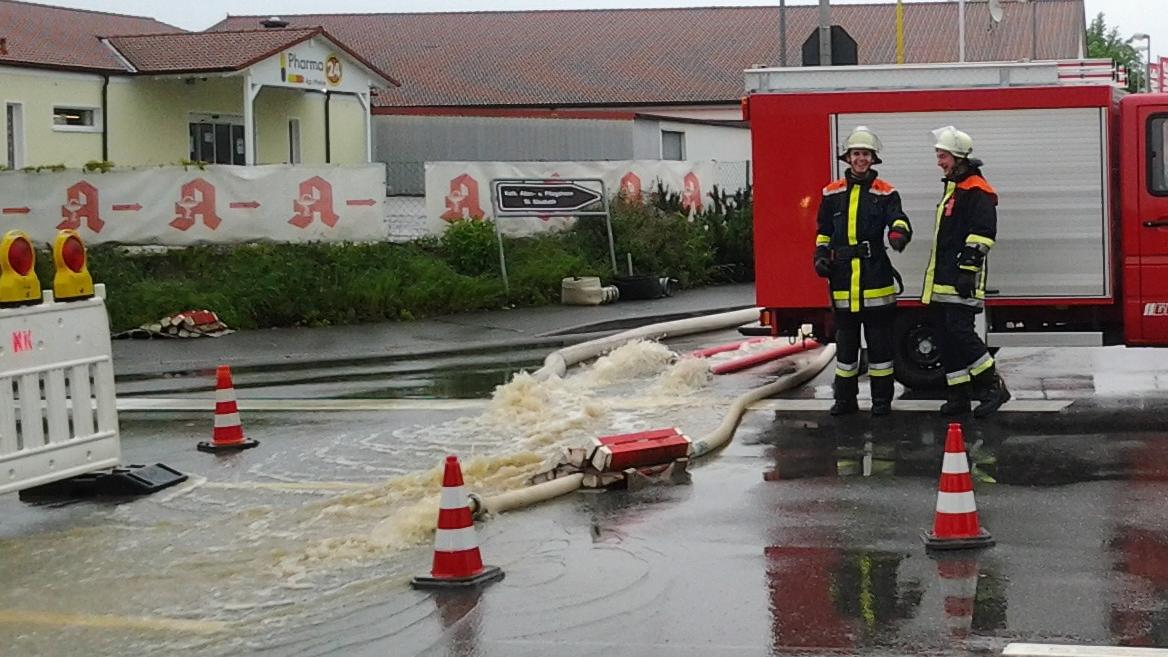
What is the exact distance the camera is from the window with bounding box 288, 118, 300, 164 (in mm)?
35094

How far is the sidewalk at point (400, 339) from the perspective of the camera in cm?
1820

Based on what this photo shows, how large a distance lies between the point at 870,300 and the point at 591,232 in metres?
12.8

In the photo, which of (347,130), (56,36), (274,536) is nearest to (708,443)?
(274,536)

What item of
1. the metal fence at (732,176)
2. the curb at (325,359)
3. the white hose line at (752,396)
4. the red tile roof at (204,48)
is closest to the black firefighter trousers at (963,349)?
the white hose line at (752,396)

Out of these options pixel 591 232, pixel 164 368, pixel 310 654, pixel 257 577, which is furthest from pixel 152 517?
pixel 591 232

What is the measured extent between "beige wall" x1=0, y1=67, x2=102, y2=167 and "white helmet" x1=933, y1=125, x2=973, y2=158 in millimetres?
20533

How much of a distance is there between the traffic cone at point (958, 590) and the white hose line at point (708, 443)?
7.84 feet

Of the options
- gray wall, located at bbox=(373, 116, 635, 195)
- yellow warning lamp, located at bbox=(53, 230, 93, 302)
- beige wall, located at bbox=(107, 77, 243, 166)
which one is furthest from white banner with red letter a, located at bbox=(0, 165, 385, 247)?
yellow warning lamp, located at bbox=(53, 230, 93, 302)

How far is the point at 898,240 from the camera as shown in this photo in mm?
11859

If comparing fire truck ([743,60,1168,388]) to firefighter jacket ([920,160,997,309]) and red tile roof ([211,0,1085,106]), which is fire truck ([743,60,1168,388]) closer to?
firefighter jacket ([920,160,997,309])

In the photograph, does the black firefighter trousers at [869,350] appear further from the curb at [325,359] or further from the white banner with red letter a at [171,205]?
the white banner with red letter a at [171,205]

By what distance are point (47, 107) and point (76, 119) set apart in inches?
49.5

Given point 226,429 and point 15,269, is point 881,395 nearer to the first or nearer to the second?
point 226,429

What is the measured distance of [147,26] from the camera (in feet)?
123
